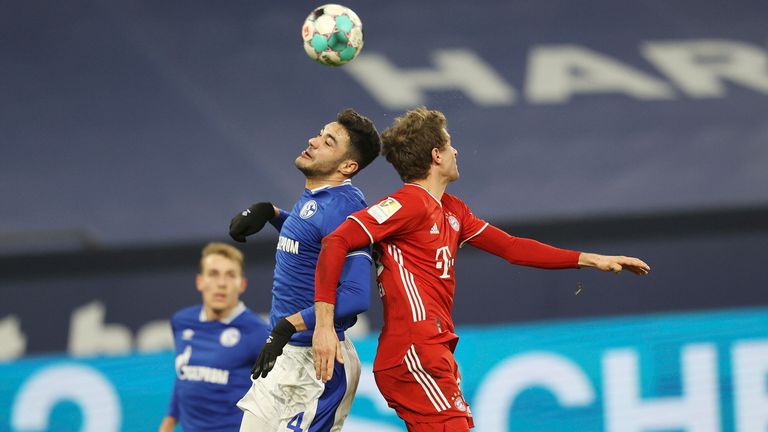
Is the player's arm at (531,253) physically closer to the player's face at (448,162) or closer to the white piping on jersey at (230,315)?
the player's face at (448,162)

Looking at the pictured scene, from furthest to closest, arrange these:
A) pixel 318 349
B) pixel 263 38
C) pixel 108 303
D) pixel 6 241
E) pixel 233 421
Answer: pixel 263 38
pixel 6 241
pixel 108 303
pixel 233 421
pixel 318 349

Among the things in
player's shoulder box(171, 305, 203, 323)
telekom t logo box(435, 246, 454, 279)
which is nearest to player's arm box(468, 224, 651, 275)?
telekom t logo box(435, 246, 454, 279)

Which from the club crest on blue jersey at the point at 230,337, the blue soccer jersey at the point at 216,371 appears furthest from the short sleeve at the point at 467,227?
the club crest on blue jersey at the point at 230,337

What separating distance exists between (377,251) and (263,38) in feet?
20.2

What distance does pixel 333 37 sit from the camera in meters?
4.79

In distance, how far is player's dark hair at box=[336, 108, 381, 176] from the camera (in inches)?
174

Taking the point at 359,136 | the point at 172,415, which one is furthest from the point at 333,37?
the point at 172,415

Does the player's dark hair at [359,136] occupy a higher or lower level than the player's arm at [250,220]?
higher

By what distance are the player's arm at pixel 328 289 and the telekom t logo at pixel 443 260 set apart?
33 cm

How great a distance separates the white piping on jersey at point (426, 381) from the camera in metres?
4.02

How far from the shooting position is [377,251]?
4.25m

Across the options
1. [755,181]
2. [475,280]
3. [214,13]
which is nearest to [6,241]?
[214,13]

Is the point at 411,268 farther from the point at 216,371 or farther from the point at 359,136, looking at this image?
the point at 216,371

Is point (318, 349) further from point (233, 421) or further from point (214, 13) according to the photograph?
point (214, 13)
